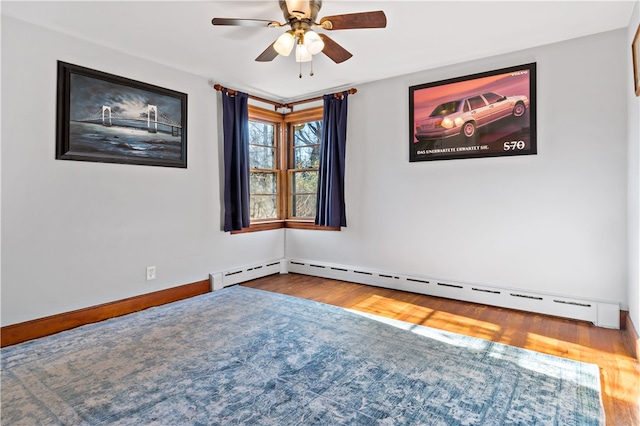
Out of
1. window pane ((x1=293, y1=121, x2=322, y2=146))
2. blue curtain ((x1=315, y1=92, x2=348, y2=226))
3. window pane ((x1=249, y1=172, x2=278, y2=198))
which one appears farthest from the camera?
window pane ((x1=293, y1=121, x2=322, y2=146))

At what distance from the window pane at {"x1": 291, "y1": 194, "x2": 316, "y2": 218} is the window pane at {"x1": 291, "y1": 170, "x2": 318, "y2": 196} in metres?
0.07

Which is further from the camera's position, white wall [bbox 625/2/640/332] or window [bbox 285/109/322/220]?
window [bbox 285/109/322/220]

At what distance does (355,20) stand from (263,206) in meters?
3.09

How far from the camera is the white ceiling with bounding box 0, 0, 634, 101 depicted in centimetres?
258

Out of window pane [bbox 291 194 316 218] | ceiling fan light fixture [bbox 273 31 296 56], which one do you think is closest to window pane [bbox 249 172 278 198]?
window pane [bbox 291 194 316 218]

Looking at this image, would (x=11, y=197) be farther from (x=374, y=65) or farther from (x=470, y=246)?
(x=470, y=246)

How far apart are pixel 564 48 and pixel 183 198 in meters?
4.01

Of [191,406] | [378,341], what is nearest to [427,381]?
[378,341]

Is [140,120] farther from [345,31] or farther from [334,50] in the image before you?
[345,31]

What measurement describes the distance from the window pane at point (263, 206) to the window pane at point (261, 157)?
43 centimetres

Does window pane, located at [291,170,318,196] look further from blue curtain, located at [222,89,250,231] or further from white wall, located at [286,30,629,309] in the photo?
blue curtain, located at [222,89,250,231]

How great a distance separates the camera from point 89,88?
307 cm

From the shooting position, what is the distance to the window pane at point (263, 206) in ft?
15.9

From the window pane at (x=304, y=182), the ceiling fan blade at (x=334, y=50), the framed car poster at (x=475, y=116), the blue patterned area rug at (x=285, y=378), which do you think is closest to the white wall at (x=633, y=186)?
the framed car poster at (x=475, y=116)
